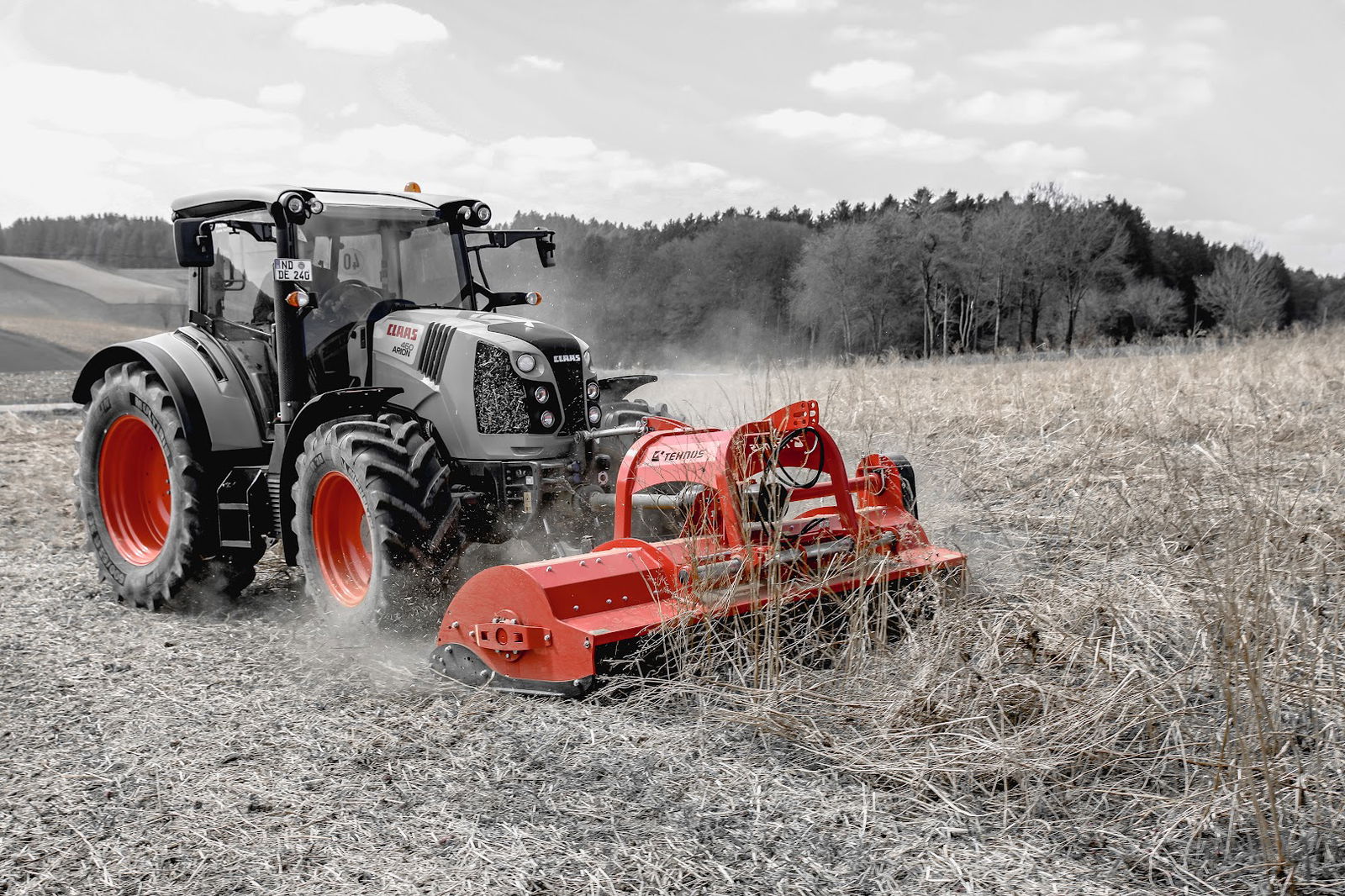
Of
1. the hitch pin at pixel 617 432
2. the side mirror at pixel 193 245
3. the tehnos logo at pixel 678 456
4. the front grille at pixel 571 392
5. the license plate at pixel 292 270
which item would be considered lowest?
the tehnos logo at pixel 678 456

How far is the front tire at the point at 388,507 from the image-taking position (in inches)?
190

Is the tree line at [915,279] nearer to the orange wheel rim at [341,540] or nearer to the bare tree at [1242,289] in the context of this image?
the bare tree at [1242,289]

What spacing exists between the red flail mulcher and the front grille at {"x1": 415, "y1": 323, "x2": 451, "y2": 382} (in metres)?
1.26

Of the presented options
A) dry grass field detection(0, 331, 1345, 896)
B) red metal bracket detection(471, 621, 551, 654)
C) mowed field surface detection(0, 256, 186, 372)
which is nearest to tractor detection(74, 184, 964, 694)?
red metal bracket detection(471, 621, 551, 654)

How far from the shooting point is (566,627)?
405 cm

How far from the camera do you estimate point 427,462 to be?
16.2 feet

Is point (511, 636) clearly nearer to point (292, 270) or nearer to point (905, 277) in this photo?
point (292, 270)

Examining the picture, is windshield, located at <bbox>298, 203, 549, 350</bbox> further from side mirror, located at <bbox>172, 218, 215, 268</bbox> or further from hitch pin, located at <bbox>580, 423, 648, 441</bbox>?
hitch pin, located at <bbox>580, 423, 648, 441</bbox>

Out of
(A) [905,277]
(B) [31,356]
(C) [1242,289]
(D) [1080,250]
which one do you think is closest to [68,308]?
(B) [31,356]

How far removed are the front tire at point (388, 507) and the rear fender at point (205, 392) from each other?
940 millimetres

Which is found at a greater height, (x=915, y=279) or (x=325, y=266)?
(x=915, y=279)

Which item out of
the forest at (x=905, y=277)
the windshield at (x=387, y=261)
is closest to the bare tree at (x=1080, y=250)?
the forest at (x=905, y=277)

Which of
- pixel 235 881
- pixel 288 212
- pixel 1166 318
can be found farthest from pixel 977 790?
pixel 1166 318

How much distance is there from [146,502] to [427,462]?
2.91m
